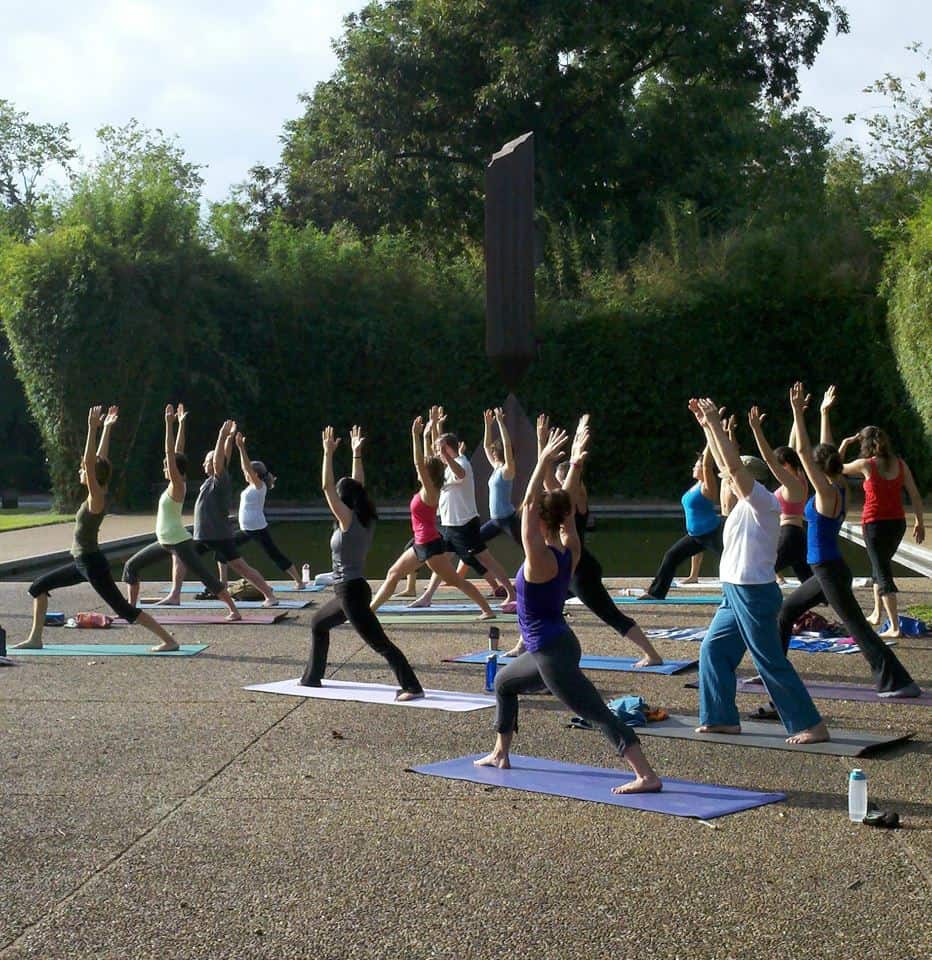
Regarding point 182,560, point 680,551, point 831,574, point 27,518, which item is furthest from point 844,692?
Result: point 27,518

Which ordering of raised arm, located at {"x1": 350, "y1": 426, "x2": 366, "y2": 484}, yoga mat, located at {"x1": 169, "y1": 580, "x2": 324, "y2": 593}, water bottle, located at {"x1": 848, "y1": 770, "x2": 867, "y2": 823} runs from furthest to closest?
yoga mat, located at {"x1": 169, "y1": 580, "x2": 324, "y2": 593} → raised arm, located at {"x1": 350, "y1": 426, "x2": 366, "y2": 484} → water bottle, located at {"x1": 848, "y1": 770, "x2": 867, "y2": 823}

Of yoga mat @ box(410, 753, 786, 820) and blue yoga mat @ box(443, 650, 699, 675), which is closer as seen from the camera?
yoga mat @ box(410, 753, 786, 820)

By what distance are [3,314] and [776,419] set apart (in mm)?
16256

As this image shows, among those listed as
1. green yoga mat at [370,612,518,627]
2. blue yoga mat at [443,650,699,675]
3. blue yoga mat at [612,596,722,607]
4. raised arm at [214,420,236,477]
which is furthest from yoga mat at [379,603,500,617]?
blue yoga mat at [443,650,699,675]

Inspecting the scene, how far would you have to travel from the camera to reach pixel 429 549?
41.8ft

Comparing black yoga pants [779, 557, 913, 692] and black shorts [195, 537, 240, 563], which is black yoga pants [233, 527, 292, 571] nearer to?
black shorts [195, 537, 240, 563]

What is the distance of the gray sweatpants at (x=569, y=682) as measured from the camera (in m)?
6.48

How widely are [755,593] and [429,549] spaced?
18.6 feet

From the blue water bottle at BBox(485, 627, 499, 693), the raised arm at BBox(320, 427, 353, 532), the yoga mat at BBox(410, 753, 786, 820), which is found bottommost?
the yoga mat at BBox(410, 753, 786, 820)

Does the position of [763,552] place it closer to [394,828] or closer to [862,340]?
[394,828]

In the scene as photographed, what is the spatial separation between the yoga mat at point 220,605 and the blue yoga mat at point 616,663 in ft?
12.4

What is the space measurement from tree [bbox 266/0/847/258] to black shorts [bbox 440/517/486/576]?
20.6m

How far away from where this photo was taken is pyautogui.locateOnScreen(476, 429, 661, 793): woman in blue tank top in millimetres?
6504

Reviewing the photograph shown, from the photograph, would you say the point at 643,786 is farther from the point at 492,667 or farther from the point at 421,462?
the point at 421,462
